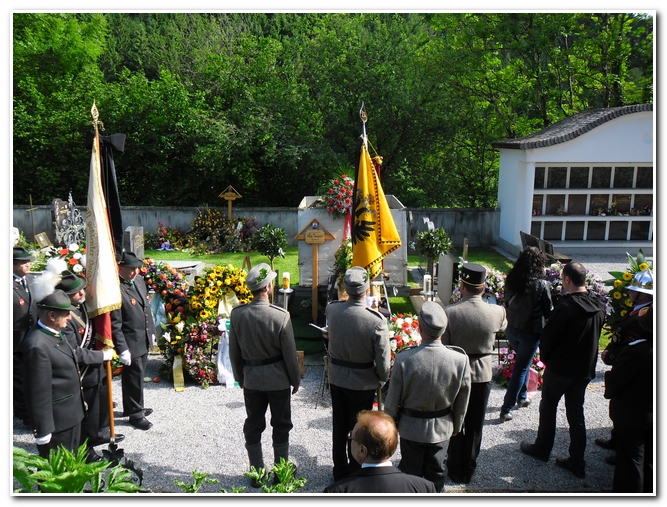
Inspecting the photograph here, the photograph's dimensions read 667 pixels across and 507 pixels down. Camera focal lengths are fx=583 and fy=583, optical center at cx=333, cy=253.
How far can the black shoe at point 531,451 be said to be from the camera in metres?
5.54

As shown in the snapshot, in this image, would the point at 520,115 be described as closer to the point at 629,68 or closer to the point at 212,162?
the point at 629,68

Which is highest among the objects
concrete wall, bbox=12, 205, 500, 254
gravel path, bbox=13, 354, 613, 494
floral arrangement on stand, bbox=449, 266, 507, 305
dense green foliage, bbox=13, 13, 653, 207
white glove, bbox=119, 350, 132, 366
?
→ dense green foliage, bbox=13, 13, 653, 207

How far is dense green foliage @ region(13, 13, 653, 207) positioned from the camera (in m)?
18.9

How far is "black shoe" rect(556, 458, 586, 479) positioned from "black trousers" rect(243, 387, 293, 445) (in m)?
2.55

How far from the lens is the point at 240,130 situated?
63.7ft

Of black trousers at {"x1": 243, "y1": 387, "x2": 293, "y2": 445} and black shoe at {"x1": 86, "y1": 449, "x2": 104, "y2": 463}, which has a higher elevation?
black trousers at {"x1": 243, "y1": 387, "x2": 293, "y2": 445}

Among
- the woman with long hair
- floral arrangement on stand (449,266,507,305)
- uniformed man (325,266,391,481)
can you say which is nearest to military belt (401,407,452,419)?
uniformed man (325,266,391,481)

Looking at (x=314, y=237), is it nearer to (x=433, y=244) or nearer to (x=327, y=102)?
(x=433, y=244)

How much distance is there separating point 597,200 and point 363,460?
591 inches

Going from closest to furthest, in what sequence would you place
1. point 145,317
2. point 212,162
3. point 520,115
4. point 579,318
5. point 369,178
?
point 579,318 → point 145,317 → point 369,178 → point 212,162 → point 520,115

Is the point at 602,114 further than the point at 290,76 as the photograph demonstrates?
No

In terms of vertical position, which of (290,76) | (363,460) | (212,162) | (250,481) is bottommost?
(250,481)

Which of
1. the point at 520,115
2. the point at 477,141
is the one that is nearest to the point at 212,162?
the point at 477,141

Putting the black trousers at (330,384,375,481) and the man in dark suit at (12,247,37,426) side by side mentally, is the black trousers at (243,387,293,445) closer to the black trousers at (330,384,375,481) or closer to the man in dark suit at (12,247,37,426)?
the black trousers at (330,384,375,481)
